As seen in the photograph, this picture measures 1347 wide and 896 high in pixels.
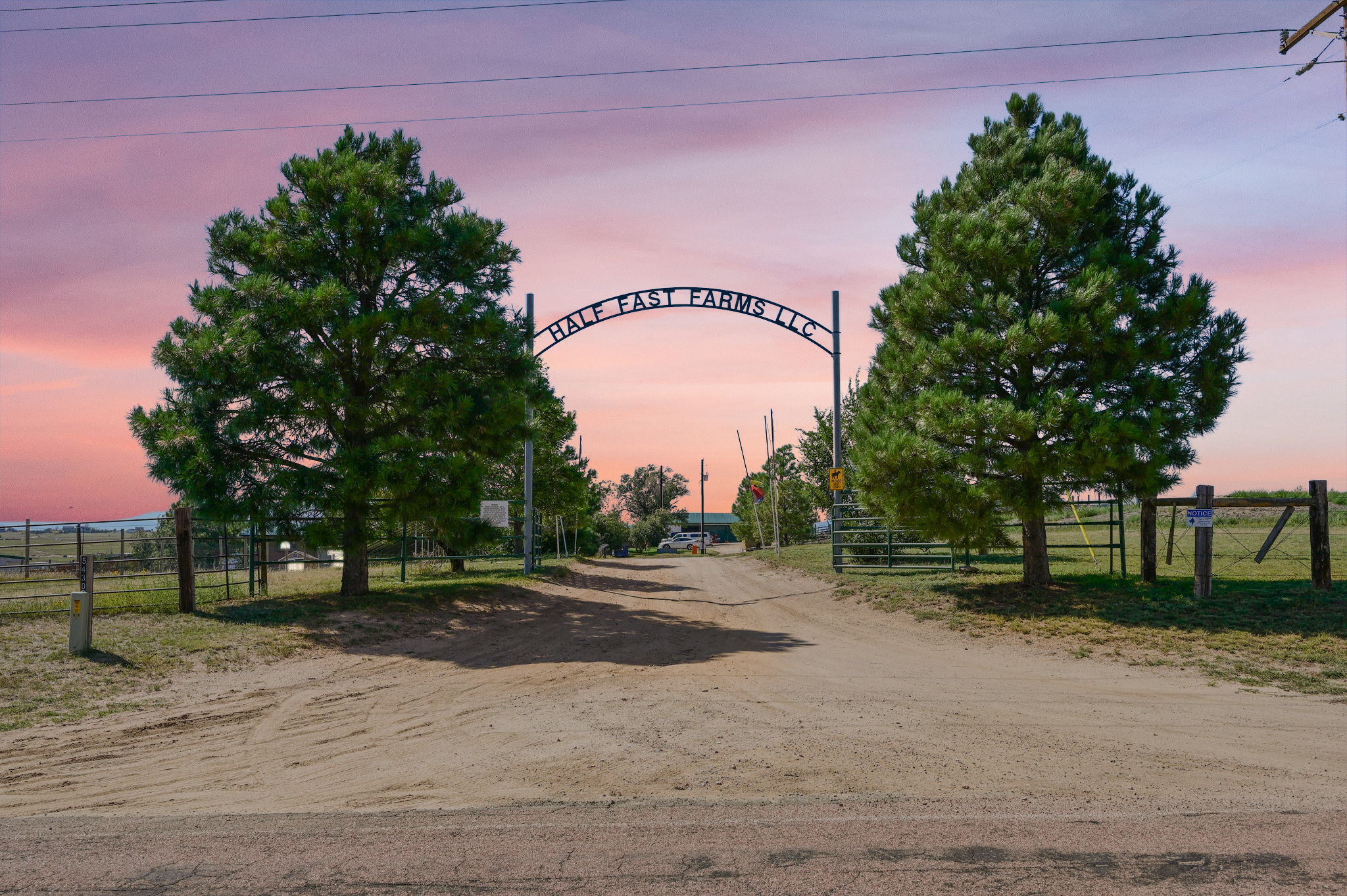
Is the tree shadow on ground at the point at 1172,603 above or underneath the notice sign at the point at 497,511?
underneath

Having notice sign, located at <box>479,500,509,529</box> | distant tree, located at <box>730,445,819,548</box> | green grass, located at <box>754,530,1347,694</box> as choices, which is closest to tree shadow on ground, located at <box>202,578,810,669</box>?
notice sign, located at <box>479,500,509,529</box>

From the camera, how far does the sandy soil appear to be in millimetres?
6430

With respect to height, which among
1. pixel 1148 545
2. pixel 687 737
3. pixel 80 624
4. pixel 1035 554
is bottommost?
pixel 687 737

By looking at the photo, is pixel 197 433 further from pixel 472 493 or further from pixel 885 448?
Answer: pixel 885 448

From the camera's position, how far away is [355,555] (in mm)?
17484

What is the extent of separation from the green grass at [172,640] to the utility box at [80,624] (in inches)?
5.7

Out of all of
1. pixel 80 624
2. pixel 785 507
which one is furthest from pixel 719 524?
pixel 80 624

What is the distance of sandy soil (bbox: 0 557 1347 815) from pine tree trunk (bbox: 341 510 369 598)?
13.4ft

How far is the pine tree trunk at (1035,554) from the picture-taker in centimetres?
1744

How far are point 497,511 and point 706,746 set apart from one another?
1496cm

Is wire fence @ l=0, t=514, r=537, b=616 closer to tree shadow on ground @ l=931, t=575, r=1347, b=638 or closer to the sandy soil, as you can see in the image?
the sandy soil

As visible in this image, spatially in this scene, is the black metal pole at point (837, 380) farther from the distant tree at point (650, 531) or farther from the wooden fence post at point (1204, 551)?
the distant tree at point (650, 531)

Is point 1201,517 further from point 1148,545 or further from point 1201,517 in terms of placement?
point 1148,545

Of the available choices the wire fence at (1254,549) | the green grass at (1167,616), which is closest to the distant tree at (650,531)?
the wire fence at (1254,549)
